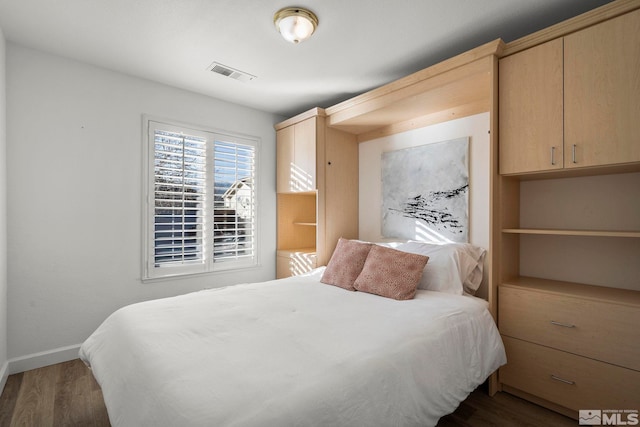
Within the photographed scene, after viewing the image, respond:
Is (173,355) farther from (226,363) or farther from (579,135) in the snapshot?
(579,135)

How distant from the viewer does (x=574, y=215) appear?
211 centimetres

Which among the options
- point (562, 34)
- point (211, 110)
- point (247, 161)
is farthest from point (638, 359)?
point (211, 110)

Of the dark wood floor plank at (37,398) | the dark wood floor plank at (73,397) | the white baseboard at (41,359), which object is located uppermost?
the white baseboard at (41,359)

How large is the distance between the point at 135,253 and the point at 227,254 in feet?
2.98

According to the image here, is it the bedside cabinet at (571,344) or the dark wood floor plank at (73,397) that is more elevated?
the bedside cabinet at (571,344)

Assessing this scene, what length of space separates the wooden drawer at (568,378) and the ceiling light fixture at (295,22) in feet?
8.06

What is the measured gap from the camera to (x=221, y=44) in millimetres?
2314

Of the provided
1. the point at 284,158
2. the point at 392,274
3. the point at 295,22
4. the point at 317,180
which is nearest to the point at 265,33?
the point at 295,22

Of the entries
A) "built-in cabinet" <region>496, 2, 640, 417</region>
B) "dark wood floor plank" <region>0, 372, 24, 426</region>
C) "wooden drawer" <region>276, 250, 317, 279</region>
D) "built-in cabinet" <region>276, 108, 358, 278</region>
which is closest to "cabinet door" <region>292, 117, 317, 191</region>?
"built-in cabinet" <region>276, 108, 358, 278</region>

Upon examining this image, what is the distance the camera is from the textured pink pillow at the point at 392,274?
7.20 feet

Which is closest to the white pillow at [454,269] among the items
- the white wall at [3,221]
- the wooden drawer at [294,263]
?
the wooden drawer at [294,263]

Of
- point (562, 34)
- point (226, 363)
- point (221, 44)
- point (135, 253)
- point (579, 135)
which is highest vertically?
point (221, 44)

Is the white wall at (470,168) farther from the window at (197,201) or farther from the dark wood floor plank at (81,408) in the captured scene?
the window at (197,201)

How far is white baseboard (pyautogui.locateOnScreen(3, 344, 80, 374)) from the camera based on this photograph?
236 cm
